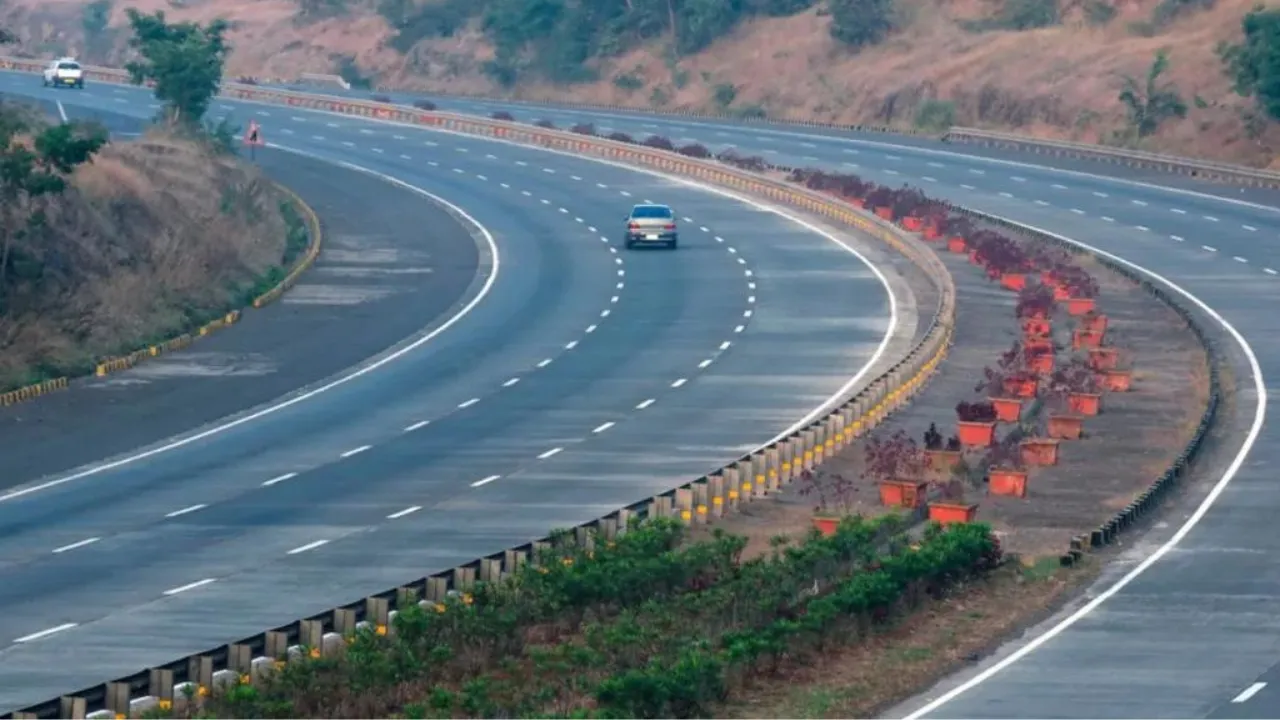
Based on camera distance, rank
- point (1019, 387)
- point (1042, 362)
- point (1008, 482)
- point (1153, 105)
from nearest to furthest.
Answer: point (1008, 482), point (1019, 387), point (1042, 362), point (1153, 105)

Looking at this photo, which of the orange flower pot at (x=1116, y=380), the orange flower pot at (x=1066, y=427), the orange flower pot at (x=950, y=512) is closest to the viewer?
the orange flower pot at (x=950, y=512)

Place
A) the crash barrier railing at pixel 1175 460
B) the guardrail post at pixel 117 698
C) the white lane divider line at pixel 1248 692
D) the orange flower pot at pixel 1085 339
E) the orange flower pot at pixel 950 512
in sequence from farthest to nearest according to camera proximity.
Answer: the orange flower pot at pixel 1085 339 → the orange flower pot at pixel 950 512 → the crash barrier railing at pixel 1175 460 → the white lane divider line at pixel 1248 692 → the guardrail post at pixel 117 698

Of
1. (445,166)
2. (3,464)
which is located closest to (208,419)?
(3,464)

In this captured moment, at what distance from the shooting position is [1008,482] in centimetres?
3525

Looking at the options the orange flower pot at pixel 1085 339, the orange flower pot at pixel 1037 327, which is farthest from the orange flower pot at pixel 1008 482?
the orange flower pot at pixel 1037 327

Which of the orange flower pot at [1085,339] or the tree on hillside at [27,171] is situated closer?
the orange flower pot at [1085,339]

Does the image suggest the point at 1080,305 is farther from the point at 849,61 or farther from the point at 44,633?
the point at 849,61

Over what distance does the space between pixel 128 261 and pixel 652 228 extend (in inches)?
695

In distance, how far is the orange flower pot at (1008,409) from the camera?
1651 inches

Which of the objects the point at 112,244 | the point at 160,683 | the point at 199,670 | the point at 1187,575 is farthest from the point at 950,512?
the point at 112,244

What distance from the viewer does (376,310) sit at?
190 ft

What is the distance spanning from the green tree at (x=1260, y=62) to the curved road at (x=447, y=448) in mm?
25259

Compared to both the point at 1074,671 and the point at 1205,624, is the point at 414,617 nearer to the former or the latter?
the point at 1074,671

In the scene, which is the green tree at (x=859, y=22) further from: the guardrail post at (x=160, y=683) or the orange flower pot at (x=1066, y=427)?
the guardrail post at (x=160, y=683)
